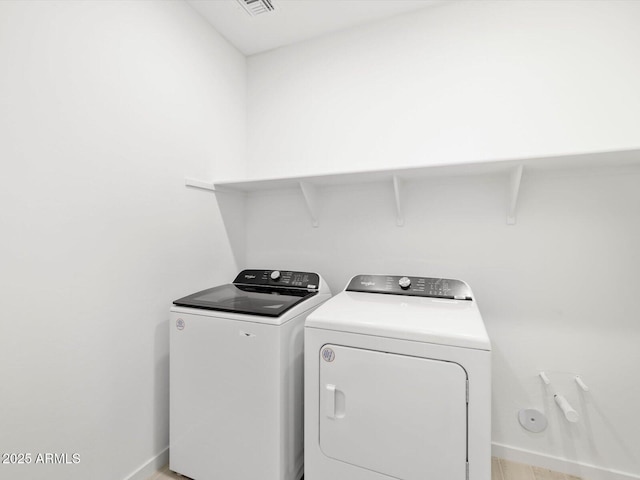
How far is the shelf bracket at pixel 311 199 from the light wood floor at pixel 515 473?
1643 mm

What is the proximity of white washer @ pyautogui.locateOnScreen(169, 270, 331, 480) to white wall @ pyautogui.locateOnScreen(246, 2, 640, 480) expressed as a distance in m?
0.76

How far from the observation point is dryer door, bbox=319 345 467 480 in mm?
1013

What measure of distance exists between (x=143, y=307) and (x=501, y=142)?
7.05 ft

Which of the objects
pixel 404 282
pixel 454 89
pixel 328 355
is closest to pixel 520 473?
pixel 404 282

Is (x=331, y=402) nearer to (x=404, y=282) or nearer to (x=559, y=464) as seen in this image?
(x=404, y=282)

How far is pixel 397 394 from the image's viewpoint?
108cm

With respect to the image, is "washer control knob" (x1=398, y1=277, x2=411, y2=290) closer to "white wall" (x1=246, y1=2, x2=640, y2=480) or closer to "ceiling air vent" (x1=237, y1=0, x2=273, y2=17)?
"white wall" (x1=246, y1=2, x2=640, y2=480)

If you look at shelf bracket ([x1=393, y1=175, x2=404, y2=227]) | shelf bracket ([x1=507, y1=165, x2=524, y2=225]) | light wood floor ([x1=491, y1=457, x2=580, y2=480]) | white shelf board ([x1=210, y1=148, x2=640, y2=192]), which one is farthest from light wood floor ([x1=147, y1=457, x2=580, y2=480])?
white shelf board ([x1=210, y1=148, x2=640, y2=192])

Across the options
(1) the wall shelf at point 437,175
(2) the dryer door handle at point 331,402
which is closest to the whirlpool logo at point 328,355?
(2) the dryer door handle at point 331,402

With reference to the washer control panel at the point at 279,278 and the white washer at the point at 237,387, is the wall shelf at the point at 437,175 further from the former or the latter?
the white washer at the point at 237,387

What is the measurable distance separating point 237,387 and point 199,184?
3.98 ft

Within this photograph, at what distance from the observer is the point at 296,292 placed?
1706 mm

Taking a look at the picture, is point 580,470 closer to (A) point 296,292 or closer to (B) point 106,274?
(A) point 296,292

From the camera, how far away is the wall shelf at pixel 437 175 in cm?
132
